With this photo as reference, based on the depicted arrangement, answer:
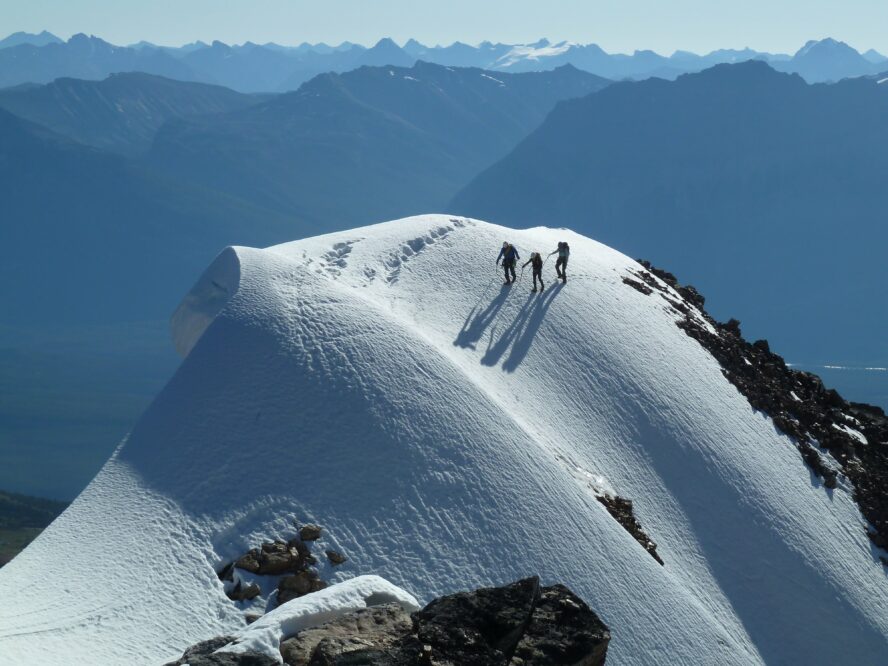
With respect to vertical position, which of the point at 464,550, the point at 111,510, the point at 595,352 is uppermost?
the point at 595,352

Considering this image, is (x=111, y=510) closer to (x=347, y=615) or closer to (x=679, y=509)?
(x=347, y=615)

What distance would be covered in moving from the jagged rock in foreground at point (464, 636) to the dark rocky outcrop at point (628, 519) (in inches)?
556

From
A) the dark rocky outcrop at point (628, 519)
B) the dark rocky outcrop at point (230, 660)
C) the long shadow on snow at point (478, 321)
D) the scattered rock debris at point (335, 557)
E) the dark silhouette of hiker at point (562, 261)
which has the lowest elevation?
the scattered rock debris at point (335, 557)

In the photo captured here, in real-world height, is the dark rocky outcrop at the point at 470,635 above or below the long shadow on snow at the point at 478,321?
below

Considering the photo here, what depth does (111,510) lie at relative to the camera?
25.6 meters

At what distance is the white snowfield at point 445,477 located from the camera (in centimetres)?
2369

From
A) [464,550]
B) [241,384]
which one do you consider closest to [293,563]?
[464,550]

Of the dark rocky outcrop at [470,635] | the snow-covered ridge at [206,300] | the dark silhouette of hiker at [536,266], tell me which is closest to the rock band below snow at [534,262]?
the dark silhouette of hiker at [536,266]

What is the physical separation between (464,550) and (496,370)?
29.0 ft

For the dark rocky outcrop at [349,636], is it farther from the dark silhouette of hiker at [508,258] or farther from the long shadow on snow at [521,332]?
the dark silhouette of hiker at [508,258]

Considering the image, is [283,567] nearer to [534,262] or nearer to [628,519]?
[628,519]

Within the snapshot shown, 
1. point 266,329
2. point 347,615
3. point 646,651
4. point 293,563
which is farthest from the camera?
point 266,329

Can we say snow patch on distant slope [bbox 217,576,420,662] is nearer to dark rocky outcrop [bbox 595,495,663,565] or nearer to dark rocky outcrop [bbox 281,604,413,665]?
dark rocky outcrop [bbox 281,604,413,665]

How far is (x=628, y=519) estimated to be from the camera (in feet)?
96.7
